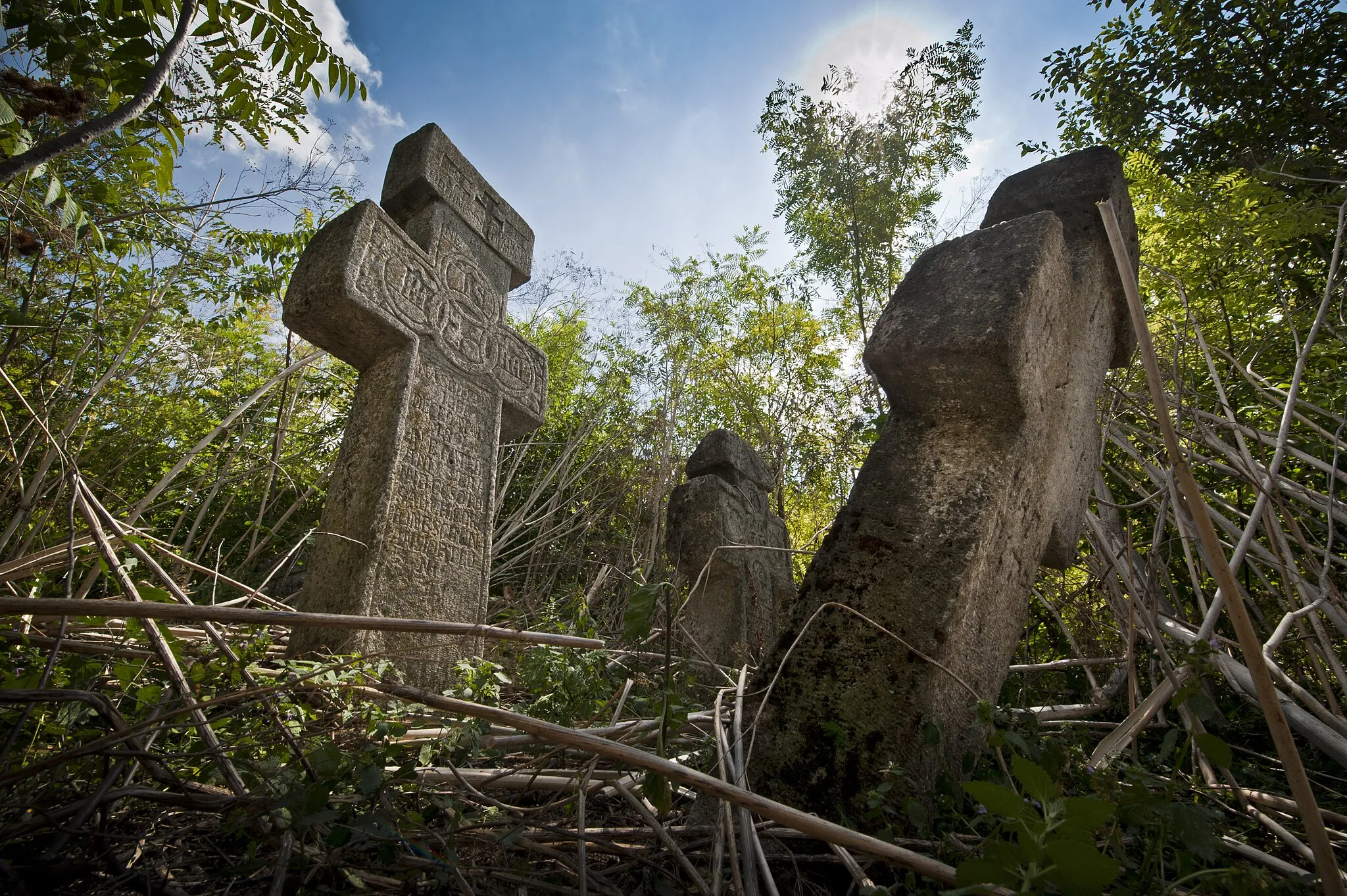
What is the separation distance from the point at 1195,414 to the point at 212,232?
14.5 feet

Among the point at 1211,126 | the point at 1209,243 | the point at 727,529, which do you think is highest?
the point at 1211,126

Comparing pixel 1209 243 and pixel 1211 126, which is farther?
pixel 1211 126

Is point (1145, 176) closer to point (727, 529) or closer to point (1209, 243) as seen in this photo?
point (1209, 243)

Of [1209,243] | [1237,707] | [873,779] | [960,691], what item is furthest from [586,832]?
[1209,243]

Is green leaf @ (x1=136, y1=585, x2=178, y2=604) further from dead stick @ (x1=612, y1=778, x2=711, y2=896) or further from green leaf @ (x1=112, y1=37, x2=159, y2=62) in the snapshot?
green leaf @ (x1=112, y1=37, x2=159, y2=62)

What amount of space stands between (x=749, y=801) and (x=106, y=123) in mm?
1497

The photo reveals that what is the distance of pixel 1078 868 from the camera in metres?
0.64

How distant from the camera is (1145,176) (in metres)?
3.81

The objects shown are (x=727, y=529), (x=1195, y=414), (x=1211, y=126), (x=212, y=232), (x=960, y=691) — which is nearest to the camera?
(x=960, y=691)

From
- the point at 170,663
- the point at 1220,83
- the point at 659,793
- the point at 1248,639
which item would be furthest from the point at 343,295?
the point at 1220,83

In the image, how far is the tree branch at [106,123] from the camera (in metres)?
1.01

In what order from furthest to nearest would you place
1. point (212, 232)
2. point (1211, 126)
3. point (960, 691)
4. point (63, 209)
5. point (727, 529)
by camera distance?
point (1211, 126), point (727, 529), point (212, 232), point (63, 209), point (960, 691)

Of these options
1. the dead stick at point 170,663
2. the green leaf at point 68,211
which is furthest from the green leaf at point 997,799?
the green leaf at point 68,211

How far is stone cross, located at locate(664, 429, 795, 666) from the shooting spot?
367cm
